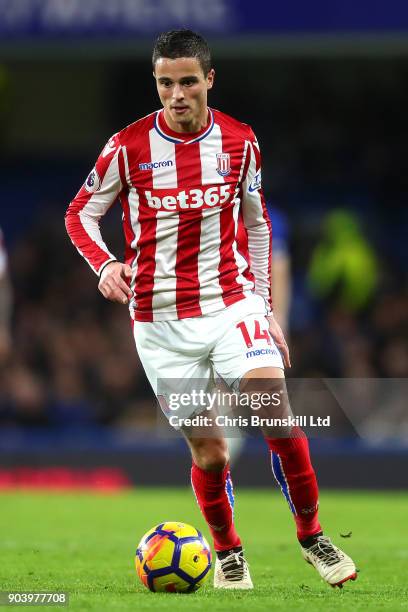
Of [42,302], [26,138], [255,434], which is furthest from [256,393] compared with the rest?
[26,138]

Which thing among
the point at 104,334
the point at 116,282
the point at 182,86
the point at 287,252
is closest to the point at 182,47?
the point at 182,86

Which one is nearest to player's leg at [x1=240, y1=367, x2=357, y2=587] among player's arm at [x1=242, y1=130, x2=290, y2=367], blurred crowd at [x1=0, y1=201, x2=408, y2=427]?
player's arm at [x1=242, y1=130, x2=290, y2=367]

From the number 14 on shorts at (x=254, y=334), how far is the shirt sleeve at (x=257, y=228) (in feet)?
0.76

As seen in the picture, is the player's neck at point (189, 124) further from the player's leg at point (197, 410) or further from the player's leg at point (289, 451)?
the player's leg at point (289, 451)

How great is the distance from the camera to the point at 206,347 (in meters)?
5.47

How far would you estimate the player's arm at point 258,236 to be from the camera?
561 cm

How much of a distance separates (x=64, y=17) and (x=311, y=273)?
520cm

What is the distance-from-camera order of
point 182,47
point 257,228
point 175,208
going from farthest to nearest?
point 257,228
point 175,208
point 182,47

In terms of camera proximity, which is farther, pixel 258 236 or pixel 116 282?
pixel 258 236

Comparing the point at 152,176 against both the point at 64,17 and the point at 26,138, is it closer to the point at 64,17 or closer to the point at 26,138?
the point at 64,17

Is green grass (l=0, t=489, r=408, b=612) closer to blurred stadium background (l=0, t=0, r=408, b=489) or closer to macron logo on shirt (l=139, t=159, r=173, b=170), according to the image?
blurred stadium background (l=0, t=0, r=408, b=489)

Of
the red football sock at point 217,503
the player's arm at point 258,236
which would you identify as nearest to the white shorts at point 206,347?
the player's arm at point 258,236

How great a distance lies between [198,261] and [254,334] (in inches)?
15.3

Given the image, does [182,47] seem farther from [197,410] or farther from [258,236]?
[197,410]
